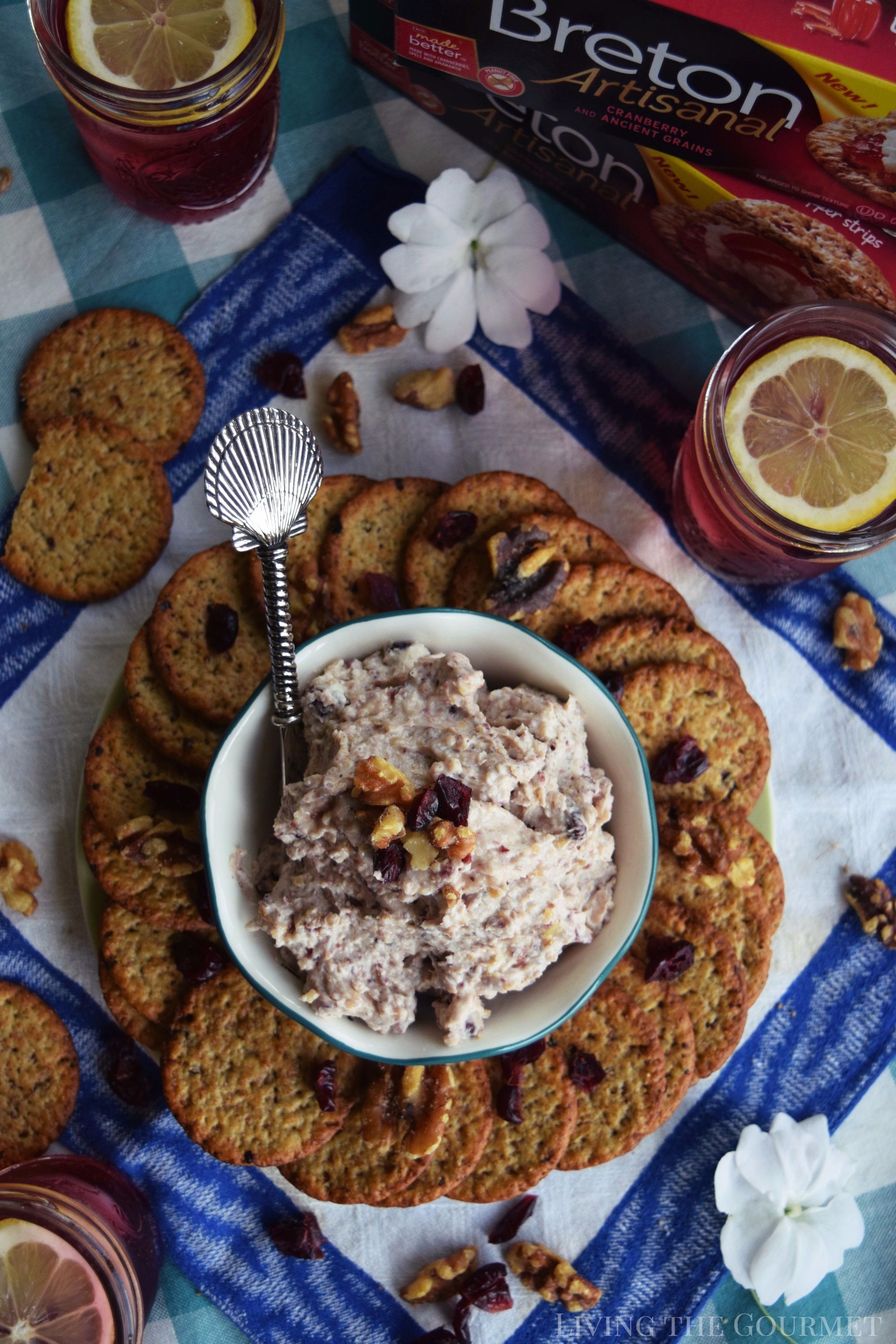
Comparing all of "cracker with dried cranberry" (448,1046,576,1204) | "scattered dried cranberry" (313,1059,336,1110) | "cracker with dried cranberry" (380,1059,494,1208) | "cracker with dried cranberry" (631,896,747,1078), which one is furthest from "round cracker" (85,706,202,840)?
"cracker with dried cranberry" (631,896,747,1078)

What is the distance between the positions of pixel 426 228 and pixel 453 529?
815 millimetres

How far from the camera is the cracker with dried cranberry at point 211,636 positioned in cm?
251

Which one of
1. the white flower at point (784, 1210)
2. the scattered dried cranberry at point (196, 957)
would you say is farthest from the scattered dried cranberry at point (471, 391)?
the white flower at point (784, 1210)

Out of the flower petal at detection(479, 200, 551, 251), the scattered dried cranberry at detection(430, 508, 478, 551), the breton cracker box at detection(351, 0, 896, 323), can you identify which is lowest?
the scattered dried cranberry at detection(430, 508, 478, 551)

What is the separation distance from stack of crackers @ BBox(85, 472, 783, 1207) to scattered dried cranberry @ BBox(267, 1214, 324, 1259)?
0.57 ft

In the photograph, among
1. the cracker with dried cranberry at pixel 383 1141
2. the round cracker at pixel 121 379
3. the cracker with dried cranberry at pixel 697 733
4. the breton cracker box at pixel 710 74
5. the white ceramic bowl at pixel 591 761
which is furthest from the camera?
the round cracker at pixel 121 379

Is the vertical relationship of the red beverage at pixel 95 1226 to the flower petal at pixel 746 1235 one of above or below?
above

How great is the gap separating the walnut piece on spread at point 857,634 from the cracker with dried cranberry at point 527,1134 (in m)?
1.22

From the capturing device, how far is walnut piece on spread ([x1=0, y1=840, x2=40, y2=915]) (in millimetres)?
2605

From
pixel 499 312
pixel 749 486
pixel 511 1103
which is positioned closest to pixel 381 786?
pixel 511 1103

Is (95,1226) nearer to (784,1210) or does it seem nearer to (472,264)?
(784,1210)

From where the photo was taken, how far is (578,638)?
2.49 metres

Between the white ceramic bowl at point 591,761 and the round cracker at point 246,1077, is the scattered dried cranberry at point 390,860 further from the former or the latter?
the round cracker at point 246,1077

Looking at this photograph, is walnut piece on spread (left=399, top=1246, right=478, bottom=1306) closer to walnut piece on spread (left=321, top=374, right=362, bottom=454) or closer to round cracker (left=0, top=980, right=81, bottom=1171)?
round cracker (left=0, top=980, right=81, bottom=1171)
